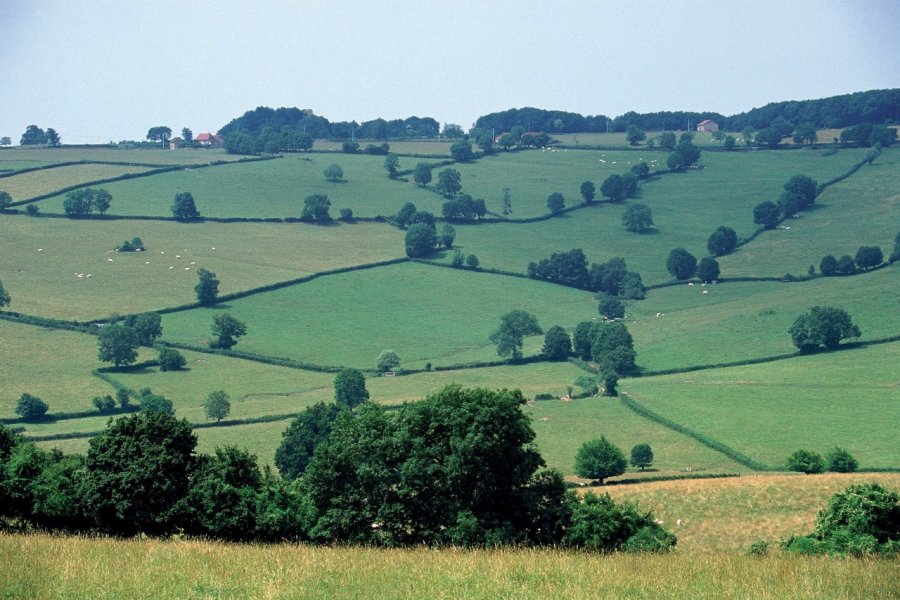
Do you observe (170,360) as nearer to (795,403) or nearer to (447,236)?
(795,403)

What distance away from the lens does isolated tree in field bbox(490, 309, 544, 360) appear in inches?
5527

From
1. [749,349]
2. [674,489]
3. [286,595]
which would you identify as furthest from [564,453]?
[286,595]

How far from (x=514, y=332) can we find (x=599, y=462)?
57.7 metres

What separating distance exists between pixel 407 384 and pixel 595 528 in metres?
81.7

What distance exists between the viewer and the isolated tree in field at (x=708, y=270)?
588ft

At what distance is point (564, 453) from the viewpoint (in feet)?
316

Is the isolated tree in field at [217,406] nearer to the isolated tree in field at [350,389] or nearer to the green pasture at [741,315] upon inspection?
the isolated tree in field at [350,389]

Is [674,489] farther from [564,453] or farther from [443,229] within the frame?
[443,229]

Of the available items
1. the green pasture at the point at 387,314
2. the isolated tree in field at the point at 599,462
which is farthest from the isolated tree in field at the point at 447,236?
the isolated tree in field at the point at 599,462

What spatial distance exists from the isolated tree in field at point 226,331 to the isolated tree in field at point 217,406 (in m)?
27.8

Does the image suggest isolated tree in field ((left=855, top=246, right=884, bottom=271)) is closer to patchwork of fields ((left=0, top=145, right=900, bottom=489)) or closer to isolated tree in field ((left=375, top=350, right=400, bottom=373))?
patchwork of fields ((left=0, top=145, right=900, bottom=489))

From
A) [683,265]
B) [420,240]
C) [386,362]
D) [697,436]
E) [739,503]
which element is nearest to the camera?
[739,503]

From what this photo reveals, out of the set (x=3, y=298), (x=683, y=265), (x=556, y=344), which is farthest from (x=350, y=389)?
(x=683, y=265)

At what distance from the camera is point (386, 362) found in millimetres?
135250
